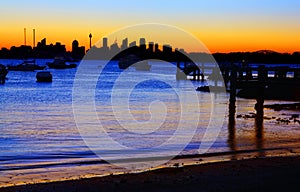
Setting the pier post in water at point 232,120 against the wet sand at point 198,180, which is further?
the pier post in water at point 232,120

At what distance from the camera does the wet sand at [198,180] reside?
11953 mm

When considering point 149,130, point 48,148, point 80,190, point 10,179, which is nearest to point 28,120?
point 149,130

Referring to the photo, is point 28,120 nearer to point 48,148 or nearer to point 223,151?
point 48,148

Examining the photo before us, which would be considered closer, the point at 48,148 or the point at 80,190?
the point at 80,190

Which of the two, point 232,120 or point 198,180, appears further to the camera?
point 232,120

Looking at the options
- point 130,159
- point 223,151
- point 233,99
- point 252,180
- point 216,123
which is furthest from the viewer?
point 233,99

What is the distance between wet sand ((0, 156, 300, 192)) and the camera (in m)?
12.0

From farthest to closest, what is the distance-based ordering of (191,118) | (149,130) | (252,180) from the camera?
1. (191,118)
2. (149,130)
3. (252,180)

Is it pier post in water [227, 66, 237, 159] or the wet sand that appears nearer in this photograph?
the wet sand

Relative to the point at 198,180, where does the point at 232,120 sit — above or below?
below

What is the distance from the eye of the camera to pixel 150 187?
12094 millimetres

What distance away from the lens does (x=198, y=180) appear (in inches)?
507

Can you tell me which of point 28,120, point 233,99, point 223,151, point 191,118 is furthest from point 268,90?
point 223,151

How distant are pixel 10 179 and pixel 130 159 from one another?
201 inches
